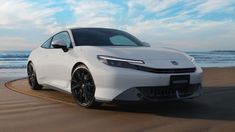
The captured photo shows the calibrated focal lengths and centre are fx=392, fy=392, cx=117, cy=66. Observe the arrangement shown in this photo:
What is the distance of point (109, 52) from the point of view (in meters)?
5.49

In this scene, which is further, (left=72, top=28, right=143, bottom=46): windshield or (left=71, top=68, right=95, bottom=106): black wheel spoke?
(left=72, top=28, right=143, bottom=46): windshield

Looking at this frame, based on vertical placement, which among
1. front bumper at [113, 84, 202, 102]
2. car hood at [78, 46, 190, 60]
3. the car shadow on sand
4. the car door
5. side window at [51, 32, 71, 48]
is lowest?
the car shadow on sand

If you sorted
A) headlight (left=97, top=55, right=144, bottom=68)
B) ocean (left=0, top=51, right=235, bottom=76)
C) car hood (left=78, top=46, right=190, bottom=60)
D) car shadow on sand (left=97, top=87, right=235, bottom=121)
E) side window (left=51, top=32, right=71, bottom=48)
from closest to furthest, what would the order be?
car shadow on sand (left=97, top=87, right=235, bottom=121)
headlight (left=97, top=55, right=144, bottom=68)
car hood (left=78, top=46, right=190, bottom=60)
side window (left=51, top=32, right=71, bottom=48)
ocean (left=0, top=51, right=235, bottom=76)

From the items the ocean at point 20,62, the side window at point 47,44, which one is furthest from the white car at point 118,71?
the ocean at point 20,62

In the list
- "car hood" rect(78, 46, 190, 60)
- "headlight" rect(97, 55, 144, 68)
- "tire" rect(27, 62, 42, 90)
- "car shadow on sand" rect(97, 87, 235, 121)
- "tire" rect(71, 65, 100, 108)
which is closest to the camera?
"car shadow on sand" rect(97, 87, 235, 121)

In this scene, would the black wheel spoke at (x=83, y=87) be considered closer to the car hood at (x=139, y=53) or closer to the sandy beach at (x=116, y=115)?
the sandy beach at (x=116, y=115)

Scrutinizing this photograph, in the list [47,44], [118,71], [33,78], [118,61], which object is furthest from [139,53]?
[33,78]

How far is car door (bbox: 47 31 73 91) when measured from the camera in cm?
623

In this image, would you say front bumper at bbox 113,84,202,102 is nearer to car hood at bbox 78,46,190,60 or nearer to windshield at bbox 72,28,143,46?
car hood at bbox 78,46,190,60

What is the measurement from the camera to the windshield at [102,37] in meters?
6.36

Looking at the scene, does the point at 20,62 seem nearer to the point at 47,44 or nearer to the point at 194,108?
the point at 47,44

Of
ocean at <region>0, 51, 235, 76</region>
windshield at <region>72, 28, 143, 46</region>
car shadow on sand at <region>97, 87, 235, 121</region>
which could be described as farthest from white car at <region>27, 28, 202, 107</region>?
ocean at <region>0, 51, 235, 76</region>

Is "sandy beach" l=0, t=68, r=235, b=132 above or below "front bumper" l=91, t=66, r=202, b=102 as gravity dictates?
below

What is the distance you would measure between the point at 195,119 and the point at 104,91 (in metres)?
1.28
